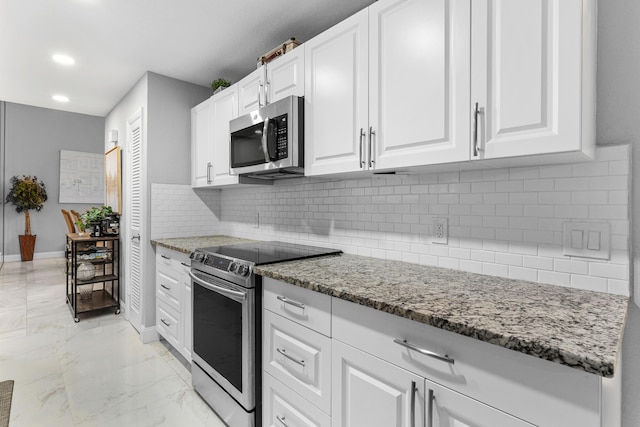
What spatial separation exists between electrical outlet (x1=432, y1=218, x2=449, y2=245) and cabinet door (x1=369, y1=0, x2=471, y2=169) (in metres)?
0.40

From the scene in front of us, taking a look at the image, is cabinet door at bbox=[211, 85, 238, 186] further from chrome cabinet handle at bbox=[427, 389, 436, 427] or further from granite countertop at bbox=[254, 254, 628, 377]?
chrome cabinet handle at bbox=[427, 389, 436, 427]

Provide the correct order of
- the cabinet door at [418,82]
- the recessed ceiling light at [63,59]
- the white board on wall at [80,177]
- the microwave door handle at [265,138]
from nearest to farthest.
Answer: the cabinet door at [418,82], the microwave door handle at [265,138], the recessed ceiling light at [63,59], the white board on wall at [80,177]

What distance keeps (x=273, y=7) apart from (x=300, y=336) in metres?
1.89

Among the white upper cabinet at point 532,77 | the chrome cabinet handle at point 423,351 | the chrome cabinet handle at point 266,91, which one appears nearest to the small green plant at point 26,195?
the chrome cabinet handle at point 266,91

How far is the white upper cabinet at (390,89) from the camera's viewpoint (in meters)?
1.25

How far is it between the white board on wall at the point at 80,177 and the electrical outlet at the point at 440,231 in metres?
7.24

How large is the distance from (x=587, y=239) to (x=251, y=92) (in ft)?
6.84

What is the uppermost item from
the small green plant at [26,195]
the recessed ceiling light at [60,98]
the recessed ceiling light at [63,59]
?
the recessed ceiling light at [60,98]

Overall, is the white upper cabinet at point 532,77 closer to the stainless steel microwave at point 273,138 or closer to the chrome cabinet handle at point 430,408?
the chrome cabinet handle at point 430,408

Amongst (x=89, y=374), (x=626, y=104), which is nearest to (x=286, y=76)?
(x=626, y=104)

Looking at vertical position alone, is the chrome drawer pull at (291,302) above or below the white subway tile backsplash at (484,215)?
below

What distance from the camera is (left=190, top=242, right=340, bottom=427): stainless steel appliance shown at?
1.63 metres

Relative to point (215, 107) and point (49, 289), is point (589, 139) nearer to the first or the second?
point (215, 107)

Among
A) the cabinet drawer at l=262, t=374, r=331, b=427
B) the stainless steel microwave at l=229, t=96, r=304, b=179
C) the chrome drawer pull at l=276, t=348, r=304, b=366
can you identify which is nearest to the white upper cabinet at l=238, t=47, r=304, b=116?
the stainless steel microwave at l=229, t=96, r=304, b=179
